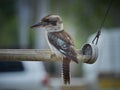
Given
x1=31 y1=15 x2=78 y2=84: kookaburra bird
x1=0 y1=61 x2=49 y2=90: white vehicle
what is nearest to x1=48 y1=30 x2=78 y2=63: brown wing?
x1=31 y1=15 x2=78 y2=84: kookaburra bird

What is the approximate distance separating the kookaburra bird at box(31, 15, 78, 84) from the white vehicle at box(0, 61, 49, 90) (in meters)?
1.44

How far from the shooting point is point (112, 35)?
16.1ft

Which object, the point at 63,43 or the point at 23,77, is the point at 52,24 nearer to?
the point at 63,43

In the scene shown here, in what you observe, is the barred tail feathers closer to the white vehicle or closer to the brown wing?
the brown wing

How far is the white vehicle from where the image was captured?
310 cm

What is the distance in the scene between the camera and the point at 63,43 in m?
1.31

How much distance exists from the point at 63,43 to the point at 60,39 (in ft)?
0.05

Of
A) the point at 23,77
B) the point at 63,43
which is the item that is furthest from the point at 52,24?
the point at 23,77

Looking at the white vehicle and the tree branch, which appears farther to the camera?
the white vehicle

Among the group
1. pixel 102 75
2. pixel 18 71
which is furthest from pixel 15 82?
pixel 102 75

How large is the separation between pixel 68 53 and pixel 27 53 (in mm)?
74

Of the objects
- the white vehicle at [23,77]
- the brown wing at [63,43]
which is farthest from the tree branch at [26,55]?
the white vehicle at [23,77]

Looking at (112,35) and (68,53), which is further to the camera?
(112,35)

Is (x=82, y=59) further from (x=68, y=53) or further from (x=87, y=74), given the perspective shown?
(x=87, y=74)
